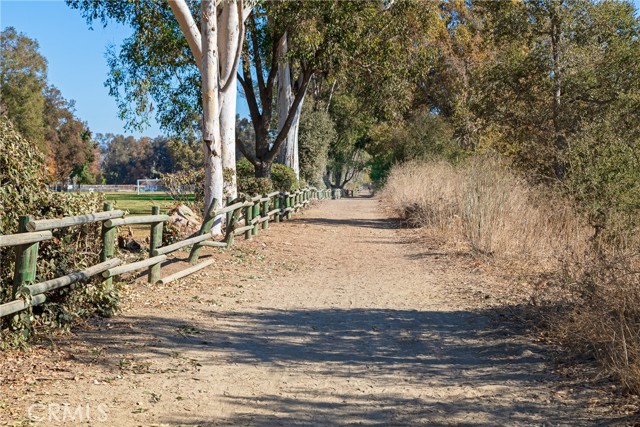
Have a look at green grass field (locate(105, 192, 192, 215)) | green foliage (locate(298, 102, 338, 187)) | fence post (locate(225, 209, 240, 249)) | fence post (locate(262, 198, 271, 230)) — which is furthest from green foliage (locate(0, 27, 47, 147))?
fence post (locate(225, 209, 240, 249))

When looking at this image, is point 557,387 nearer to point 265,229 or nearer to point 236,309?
point 236,309

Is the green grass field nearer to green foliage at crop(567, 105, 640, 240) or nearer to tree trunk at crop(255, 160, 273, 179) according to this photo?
tree trunk at crop(255, 160, 273, 179)

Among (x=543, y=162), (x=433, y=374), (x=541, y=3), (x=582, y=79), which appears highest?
(x=541, y=3)

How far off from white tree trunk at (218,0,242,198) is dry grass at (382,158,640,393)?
19.5 feet

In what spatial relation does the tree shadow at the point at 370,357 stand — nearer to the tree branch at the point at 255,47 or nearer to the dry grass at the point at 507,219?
the dry grass at the point at 507,219

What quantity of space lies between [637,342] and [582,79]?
18198mm

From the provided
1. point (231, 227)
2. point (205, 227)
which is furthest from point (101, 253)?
point (231, 227)

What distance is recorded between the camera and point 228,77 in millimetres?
18453

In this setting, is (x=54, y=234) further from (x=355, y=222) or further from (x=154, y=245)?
(x=355, y=222)

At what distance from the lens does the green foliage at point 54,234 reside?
8102 millimetres

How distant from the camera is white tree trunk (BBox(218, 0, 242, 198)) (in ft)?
61.1

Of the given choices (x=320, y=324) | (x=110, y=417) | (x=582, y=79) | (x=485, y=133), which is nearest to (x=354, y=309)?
(x=320, y=324)

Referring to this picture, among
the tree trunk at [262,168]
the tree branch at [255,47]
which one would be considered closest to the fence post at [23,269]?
the tree branch at [255,47]

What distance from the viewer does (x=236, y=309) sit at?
1036 centimetres
